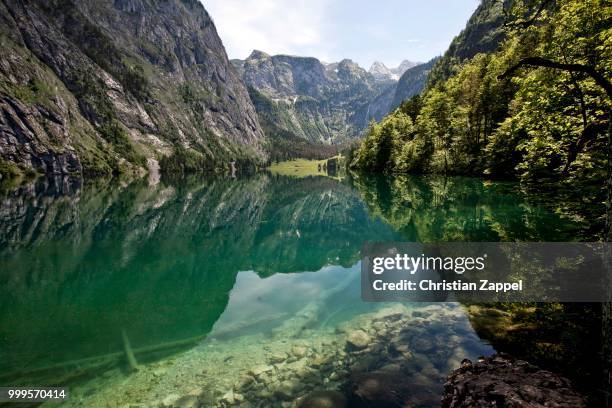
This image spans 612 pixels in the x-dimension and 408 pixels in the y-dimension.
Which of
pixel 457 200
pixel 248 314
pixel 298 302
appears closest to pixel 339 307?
pixel 298 302

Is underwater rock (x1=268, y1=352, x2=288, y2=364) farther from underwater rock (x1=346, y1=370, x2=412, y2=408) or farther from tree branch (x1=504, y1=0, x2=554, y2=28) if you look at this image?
tree branch (x1=504, y1=0, x2=554, y2=28)

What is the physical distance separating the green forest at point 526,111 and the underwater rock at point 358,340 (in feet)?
29.6

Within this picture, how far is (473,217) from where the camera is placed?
3095cm

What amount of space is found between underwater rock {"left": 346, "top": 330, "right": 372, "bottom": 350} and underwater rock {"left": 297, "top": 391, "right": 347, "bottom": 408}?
315cm

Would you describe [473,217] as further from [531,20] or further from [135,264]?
[135,264]

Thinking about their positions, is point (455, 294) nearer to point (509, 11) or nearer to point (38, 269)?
point (509, 11)

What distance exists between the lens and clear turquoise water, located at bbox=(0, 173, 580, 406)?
12.4 meters

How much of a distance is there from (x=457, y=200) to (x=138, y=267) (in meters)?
35.4

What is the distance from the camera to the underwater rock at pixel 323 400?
385 inches

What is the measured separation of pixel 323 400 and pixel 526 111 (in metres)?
12.8

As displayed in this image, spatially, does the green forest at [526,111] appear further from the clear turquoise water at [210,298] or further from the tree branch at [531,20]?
the clear turquoise water at [210,298]

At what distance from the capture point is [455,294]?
1670cm

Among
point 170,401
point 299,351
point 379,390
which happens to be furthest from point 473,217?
point 170,401

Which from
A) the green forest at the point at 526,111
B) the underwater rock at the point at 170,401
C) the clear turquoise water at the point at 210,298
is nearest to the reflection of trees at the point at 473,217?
the clear turquoise water at the point at 210,298
